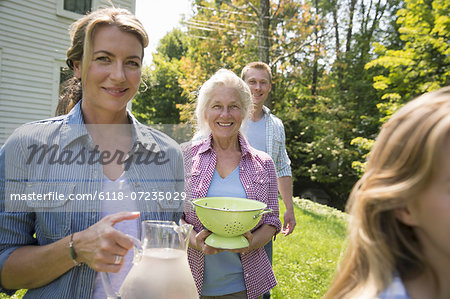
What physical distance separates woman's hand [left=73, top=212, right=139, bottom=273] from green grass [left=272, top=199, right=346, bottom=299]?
282 centimetres

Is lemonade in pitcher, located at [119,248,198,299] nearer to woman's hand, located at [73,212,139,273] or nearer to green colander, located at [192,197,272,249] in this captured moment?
woman's hand, located at [73,212,139,273]

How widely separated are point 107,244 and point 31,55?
8787 mm

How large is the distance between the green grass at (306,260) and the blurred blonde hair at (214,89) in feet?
6.50

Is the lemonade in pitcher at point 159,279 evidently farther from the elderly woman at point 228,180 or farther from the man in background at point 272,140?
the man in background at point 272,140

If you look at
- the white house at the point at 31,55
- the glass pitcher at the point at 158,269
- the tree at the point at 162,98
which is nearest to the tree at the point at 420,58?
the white house at the point at 31,55

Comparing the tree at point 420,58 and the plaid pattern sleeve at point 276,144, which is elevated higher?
the tree at point 420,58

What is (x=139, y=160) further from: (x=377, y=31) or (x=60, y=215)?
(x=377, y=31)

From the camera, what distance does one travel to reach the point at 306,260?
193 inches

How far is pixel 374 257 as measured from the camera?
1001mm

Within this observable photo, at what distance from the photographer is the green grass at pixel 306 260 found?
154 inches

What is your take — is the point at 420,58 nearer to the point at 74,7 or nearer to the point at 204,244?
the point at 74,7

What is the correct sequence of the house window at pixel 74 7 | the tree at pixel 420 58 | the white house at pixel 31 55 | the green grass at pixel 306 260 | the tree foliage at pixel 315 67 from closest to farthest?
the green grass at pixel 306 260 → the white house at pixel 31 55 → the house window at pixel 74 7 → the tree at pixel 420 58 → the tree foliage at pixel 315 67

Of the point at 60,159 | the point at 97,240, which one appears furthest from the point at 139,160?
the point at 97,240

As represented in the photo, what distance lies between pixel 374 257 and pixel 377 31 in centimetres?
1925
